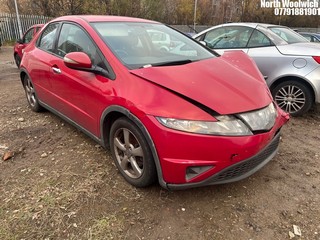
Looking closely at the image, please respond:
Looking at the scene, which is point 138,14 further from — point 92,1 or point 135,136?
point 135,136

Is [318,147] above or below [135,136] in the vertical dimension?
below

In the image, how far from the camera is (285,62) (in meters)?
4.51

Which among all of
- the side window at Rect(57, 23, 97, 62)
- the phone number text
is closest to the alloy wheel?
the side window at Rect(57, 23, 97, 62)

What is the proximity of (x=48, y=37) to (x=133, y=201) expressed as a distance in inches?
107

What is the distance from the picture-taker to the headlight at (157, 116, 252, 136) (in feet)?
7.14

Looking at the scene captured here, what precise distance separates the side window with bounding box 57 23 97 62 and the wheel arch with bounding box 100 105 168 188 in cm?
62

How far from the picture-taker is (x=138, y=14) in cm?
2511

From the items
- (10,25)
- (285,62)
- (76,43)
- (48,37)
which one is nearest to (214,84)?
(76,43)

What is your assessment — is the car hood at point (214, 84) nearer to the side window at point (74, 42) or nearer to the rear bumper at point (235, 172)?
the rear bumper at point (235, 172)

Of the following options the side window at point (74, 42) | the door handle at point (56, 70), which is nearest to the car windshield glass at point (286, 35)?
the side window at point (74, 42)

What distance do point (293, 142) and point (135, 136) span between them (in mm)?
2313

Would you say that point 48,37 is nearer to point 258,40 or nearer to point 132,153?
point 132,153

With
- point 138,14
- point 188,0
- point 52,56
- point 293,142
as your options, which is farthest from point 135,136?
point 188,0

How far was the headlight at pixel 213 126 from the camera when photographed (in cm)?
218
